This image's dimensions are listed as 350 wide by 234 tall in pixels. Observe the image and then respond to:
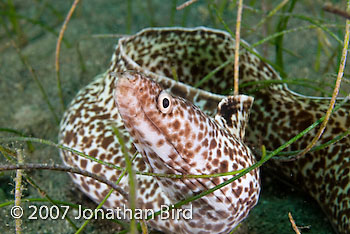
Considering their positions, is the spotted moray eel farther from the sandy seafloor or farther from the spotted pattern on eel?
the spotted pattern on eel

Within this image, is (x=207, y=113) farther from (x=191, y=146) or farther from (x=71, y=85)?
(x=71, y=85)

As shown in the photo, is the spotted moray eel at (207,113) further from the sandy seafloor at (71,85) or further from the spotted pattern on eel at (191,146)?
the spotted pattern on eel at (191,146)

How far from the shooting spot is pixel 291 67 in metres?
3.67

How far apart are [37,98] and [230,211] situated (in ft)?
8.45

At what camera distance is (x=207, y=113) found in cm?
232

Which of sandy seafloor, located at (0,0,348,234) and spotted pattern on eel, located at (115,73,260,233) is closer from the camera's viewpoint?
spotted pattern on eel, located at (115,73,260,233)

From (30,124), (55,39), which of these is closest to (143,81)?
(30,124)

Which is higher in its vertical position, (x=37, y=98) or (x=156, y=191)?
(x=37, y=98)

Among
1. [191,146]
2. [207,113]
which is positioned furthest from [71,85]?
[191,146]

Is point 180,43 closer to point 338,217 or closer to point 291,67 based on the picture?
point 291,67

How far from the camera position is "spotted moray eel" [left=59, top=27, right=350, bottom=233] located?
85.2 inches

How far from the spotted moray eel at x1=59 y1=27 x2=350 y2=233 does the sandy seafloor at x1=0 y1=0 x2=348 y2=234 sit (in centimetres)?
18

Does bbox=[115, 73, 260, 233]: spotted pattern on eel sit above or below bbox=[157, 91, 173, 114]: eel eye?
below

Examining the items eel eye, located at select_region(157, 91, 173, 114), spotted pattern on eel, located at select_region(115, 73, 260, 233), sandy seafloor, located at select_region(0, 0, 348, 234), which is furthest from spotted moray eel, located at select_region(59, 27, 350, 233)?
eel eye, located at select_region(157, 91, 173, 114)
